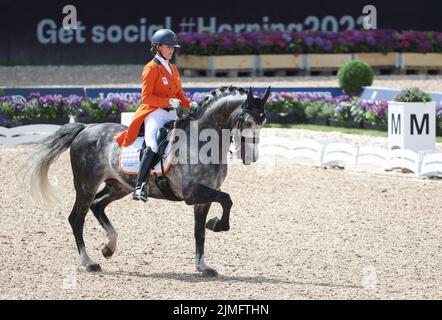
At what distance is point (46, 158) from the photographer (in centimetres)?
1061

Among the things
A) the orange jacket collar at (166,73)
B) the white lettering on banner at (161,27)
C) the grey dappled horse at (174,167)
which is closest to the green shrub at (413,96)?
the grey dappled horse at (174,167)

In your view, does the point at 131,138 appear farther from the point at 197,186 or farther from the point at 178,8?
the point at 178,8

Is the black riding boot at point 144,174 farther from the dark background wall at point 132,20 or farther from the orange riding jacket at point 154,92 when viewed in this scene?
the dark background wall at point 132,20

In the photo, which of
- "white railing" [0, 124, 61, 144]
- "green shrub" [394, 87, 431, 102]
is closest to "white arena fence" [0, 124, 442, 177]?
"green shrub" [394, 87, 431, 102]

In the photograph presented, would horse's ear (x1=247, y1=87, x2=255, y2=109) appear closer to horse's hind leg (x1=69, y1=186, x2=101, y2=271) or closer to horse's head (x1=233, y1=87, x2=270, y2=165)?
horse's head (x1=233, y1=87, x2=270, y2=165)

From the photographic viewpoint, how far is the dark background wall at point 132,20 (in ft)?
101

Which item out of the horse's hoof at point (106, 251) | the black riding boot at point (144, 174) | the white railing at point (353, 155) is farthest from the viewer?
the white railing at point (353, 155)

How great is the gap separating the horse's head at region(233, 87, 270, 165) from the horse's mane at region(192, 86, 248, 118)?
1.05 feet

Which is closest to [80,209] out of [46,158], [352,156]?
[46,158]

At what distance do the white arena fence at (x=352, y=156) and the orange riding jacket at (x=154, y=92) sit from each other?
6353 mm

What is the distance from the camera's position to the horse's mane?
9.62 m

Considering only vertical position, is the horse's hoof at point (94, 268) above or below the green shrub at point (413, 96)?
below

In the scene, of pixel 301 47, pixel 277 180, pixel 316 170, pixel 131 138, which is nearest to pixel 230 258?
pixel 131 138

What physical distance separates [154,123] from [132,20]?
71.7ft
